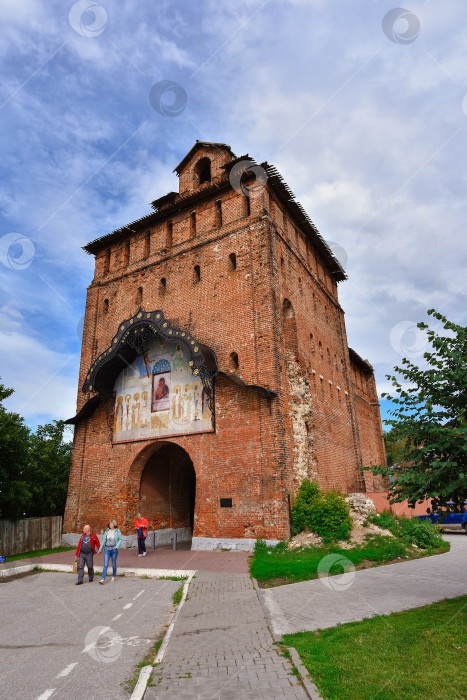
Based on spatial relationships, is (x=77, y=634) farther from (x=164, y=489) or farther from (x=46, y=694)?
(x=164, y=489)

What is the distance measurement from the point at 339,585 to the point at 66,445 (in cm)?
2485

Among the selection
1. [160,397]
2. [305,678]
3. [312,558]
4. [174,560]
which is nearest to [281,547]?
[312,558]

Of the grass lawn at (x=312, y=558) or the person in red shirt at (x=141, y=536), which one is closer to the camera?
the grass lawn at (x=312, y=558)

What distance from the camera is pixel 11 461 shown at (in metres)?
14.9

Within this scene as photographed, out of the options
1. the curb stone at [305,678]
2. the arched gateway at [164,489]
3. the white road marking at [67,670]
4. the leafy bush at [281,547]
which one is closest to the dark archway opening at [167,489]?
the arched gateway at [164,489]

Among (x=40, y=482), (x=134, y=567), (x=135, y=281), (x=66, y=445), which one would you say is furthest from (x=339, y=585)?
(x=66, y=445)

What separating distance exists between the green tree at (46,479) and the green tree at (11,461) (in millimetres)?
3043

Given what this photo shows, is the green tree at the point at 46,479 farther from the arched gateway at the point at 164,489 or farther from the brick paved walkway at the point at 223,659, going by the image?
the brick paved walkway at the point at 223,659

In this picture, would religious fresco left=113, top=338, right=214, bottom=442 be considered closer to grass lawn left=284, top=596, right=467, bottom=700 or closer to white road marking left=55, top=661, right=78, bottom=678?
grass lawn left=284, top=596, right=467, bottom=700

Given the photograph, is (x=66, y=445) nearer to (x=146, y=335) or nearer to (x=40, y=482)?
(x=40, y=482)

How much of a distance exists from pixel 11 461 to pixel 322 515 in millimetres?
10971

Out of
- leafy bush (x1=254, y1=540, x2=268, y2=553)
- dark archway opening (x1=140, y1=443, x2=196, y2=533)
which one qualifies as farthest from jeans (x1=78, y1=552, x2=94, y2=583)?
dark archway opening (x1=140, y1=443, x2=196, y2=533)

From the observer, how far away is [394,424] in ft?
22.2

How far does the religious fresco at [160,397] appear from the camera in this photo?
1498cm
